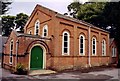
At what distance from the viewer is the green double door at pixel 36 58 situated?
17120 millimetres

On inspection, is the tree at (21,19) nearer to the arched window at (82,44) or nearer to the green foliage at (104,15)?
the green foliage at (104,15)

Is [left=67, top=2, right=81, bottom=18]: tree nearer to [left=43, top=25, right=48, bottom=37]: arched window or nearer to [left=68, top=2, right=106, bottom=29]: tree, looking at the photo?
[left=68, top=2, right=106, bottom=29]: tree

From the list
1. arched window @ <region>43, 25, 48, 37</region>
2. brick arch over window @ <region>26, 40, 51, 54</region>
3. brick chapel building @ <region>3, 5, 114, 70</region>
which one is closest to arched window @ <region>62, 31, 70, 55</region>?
brick chapel building @ <region>3, 5, 114, 70</region>

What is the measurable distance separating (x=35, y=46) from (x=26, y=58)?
1606 mm

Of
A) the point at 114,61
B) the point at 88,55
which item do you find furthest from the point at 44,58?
the point at 114,61

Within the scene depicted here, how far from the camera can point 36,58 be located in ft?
57.2

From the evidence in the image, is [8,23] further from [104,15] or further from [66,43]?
[66,43]

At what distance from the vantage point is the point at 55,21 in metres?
18.1

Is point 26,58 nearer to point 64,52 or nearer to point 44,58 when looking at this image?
point 44,58

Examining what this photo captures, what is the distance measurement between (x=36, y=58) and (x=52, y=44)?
2.20 m

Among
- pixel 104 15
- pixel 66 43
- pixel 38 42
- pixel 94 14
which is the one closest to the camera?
pixel 38 42

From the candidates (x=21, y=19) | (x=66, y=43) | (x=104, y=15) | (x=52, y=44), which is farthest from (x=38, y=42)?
(x=21, y=19)

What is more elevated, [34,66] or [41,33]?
[41,33]

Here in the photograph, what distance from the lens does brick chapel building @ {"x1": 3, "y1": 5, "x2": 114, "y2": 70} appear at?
1659cm
